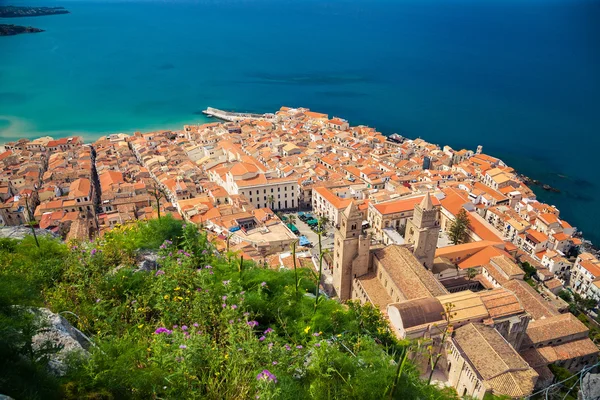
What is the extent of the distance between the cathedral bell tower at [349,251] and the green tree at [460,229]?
51.9ft

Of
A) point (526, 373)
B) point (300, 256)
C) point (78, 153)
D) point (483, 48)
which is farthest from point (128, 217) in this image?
point (483, 48)

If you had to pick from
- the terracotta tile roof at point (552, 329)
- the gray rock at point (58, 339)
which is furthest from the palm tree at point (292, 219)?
the gray rock at point (58, 339)

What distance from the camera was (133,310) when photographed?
726 centimetres

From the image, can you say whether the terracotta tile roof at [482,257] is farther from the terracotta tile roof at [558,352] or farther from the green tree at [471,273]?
the terracotta tile roof at [558,352]

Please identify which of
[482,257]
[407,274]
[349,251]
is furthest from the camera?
[482,257]

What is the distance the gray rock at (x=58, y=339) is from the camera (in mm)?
5316

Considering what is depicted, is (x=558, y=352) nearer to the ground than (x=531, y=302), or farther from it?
nearer to the ground

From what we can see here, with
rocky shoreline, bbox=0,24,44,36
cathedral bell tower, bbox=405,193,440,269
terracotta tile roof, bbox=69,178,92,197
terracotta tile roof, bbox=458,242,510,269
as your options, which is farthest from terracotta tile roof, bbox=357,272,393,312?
rocky shoreline, bbox=0,24,44,36

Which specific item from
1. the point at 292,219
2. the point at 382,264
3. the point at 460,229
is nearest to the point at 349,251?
the point at 382,264

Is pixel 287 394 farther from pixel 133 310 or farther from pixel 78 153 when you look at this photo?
pixel 78 153

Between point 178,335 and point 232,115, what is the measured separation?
7368cm

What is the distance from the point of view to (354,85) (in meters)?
103

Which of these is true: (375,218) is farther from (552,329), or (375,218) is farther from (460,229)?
(552,329)

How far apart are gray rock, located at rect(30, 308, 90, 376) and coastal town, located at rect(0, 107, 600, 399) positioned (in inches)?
242
